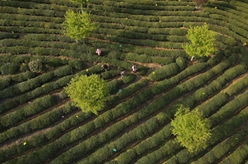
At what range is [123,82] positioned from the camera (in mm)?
33344

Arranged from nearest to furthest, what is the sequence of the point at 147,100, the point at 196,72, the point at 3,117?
the point at 3,117 → the point at 147,100 → the point at 196,72

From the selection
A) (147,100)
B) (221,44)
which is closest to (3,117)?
(147,100)

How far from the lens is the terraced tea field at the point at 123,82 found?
28906 mm

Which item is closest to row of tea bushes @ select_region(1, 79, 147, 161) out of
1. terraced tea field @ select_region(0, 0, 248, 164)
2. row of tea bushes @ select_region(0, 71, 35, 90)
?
terraced tea field @ select_region(0, 0, 248, 164)

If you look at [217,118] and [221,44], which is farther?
[221,44]

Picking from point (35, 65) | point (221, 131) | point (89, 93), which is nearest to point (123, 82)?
point (89, 93)

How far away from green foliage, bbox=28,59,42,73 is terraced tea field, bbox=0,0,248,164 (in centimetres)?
88

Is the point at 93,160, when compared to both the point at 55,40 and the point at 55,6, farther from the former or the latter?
the point at 55,6

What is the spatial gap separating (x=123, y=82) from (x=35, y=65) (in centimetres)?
1319

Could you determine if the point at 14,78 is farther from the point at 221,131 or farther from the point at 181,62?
the point at 221,131

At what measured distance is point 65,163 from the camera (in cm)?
2792

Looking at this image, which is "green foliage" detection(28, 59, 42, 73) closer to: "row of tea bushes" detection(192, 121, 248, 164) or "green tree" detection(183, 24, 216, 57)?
"green tree" detection(183, 24, 216, 57)

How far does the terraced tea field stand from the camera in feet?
94.8

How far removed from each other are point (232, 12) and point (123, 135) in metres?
30.5
